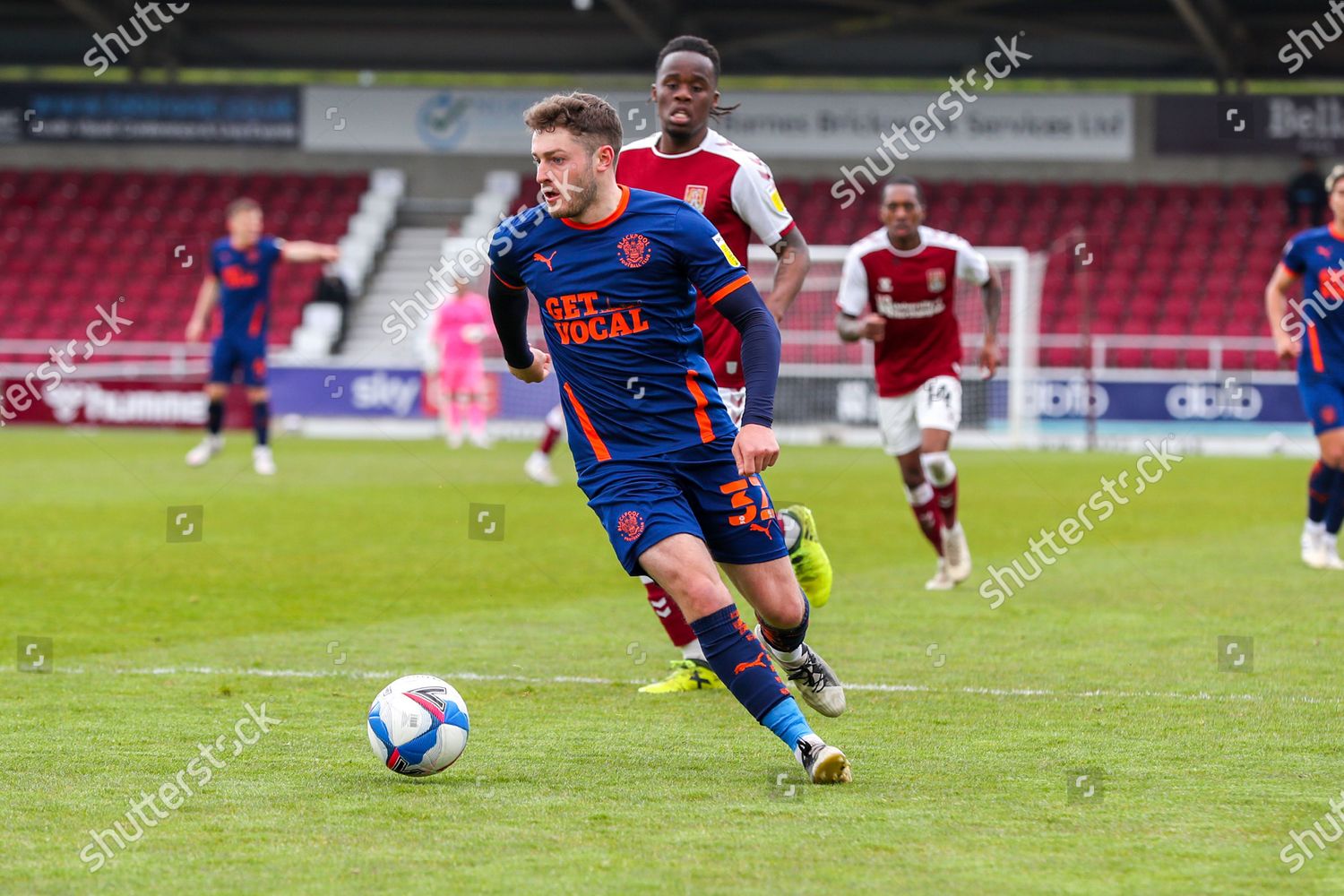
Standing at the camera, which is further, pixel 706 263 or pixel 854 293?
pixel 854 293

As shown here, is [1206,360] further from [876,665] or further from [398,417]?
[876,665]

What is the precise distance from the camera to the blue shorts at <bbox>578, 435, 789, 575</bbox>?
15.7 ft

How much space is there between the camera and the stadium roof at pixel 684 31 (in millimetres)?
30984

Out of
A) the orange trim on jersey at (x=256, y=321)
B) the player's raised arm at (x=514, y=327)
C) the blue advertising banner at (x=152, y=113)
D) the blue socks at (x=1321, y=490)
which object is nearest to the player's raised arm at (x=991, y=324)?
the blue socks at (x=1321, y=490)

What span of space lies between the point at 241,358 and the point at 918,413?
32.7 feet

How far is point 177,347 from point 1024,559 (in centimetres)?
1975

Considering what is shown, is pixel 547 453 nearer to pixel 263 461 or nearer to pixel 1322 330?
pixel 263 461

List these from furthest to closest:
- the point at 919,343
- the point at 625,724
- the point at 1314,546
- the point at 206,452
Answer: the point at 206,452 < the point at 1314,546 < the point at 919,343 < the point at 625,724

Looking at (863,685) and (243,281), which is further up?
(243,281)

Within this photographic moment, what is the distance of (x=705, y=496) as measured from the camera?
486 centimetres

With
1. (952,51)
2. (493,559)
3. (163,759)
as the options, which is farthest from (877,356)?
(952,51)

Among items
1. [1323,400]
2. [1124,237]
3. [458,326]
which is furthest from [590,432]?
[1124,237]

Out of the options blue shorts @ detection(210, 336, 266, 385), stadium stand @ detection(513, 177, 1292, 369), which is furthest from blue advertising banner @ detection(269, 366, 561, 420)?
Answer: blue shorts @ detection(210, 336, 266, 385)

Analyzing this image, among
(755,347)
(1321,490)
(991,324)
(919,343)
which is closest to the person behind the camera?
(755,347)
